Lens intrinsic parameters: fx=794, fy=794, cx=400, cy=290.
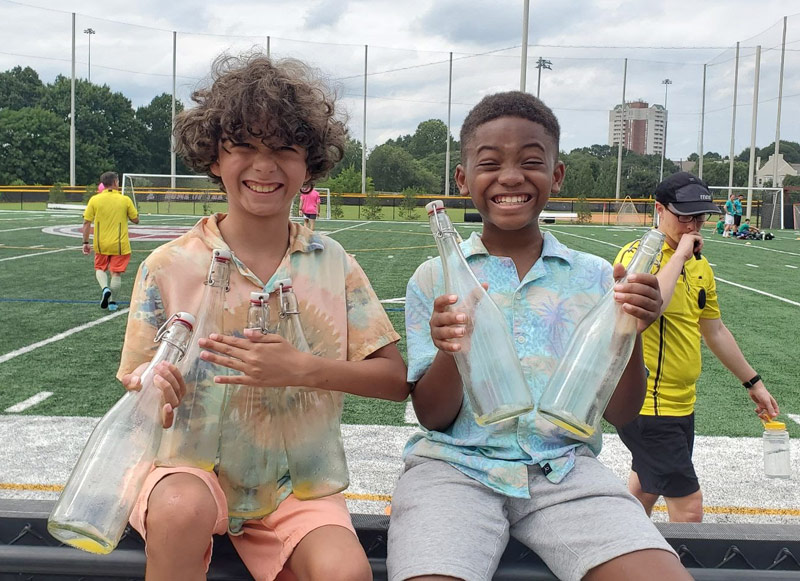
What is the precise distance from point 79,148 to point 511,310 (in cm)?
7656

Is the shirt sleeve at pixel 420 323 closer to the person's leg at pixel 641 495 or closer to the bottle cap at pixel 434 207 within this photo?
the bottle cap at pixel 434 207

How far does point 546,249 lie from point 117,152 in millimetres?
82434

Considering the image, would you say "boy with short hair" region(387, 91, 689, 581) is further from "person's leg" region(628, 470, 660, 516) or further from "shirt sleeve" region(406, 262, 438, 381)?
"person's leg" region(628, 470, 660, 516)

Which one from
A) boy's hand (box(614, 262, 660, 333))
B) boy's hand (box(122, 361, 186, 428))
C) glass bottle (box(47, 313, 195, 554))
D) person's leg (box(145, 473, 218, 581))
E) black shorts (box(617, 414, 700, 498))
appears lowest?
black shorts (box(617, 414, 700, 498))

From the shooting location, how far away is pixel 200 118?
2021mm

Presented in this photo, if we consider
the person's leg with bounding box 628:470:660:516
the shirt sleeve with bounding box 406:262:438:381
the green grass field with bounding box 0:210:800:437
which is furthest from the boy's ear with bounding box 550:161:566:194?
the green grass field with bounding box 0:210:800:437

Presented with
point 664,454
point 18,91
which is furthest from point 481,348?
point 18,91

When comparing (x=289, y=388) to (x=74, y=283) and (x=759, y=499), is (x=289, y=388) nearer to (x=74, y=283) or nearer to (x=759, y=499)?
(x=759, y=499)

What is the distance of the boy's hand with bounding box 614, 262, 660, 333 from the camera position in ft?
5.43

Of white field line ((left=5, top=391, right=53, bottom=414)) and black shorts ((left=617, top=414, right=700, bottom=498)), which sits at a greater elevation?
black shorts ((left=617, top=414, right=700, bottom=498))

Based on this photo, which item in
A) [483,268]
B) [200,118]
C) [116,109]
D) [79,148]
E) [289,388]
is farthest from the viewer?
[116,109]

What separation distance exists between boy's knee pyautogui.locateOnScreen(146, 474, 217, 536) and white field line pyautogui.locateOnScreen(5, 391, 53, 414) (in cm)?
405

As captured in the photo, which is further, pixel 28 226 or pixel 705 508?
pixel 28 226

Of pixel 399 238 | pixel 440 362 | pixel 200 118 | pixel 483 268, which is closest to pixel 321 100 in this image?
pixel 200 118
